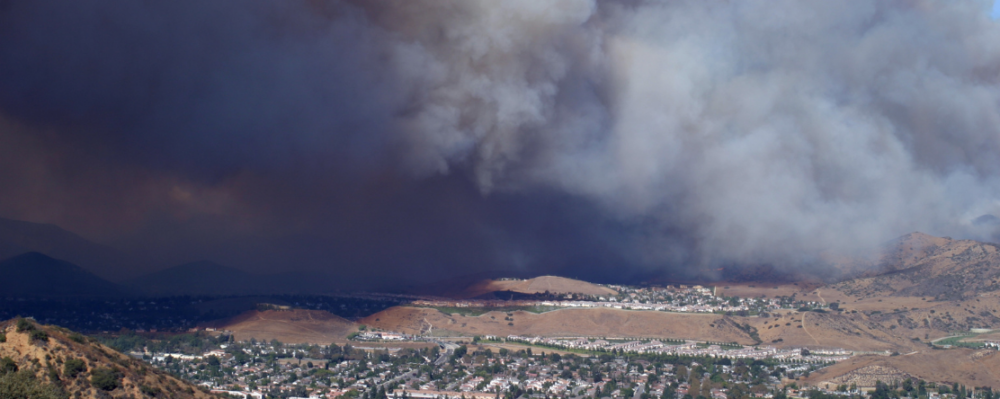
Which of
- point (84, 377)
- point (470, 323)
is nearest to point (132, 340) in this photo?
point (470, 323)

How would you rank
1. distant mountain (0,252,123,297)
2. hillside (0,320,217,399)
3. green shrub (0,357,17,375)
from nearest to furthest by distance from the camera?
green shrub (0,357,17,375) < hillside (0,320,217,399) < distant mountain (0,252,123,297)

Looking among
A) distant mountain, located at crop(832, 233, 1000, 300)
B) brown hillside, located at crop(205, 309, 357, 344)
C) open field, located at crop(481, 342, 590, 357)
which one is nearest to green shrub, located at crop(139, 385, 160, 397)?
open field, located at crop(481, 342, 590, 357)

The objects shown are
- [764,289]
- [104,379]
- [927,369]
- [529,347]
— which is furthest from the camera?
[764,289]

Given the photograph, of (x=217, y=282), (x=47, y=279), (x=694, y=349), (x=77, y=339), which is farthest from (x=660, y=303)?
(x=77, y=339)

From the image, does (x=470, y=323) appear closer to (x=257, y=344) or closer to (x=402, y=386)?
(x=257, y=344)

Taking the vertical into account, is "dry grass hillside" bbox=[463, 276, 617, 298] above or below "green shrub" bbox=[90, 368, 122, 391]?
above

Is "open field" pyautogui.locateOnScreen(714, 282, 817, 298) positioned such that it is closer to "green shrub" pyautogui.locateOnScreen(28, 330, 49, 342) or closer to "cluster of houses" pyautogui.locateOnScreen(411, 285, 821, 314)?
"cluster of houses" pyautogui.locateOnScreen(411, 285, 821, 314)

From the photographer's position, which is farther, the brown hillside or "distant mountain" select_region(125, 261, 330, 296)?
"distant mountain" select_region(125, 261, 330, 296)

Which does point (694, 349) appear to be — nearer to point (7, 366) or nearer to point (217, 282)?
point (7, 366)
